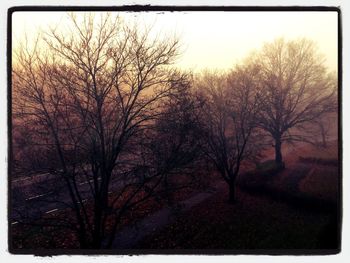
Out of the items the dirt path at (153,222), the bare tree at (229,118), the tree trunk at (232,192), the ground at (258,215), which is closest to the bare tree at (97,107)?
the dirt path at (153,222)

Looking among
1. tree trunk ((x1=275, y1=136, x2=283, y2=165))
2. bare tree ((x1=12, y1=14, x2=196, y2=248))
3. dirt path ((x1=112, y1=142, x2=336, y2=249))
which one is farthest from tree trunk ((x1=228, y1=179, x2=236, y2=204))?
bare tree ((x1=12, y1=14, x2=196, y2=248))

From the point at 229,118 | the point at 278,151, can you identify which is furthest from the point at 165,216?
the point at 278,151

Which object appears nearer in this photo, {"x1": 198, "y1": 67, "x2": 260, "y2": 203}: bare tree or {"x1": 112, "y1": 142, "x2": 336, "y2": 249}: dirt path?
{"x1": 112, "y1": 142, "x2": 336, "y2": 249}: dirt path

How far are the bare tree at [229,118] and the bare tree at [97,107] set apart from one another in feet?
2.25

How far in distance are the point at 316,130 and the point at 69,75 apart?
4279 mm

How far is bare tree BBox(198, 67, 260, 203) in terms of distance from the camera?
12.7ft

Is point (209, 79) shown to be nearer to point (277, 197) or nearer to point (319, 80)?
point (319, 80)

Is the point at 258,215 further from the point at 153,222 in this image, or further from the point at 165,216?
the point at 153,222

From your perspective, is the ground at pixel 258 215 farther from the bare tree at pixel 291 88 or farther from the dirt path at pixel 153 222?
the bare tree at pixel 291 88

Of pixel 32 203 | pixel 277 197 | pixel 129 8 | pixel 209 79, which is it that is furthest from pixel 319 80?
pixel 32 203

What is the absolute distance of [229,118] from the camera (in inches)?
161

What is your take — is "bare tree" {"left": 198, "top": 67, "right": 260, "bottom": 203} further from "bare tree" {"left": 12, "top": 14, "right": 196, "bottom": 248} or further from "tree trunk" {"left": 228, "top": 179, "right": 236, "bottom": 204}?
"bare tree" {"left": 12, "top": 14, "right": 196, "bottom": 248}

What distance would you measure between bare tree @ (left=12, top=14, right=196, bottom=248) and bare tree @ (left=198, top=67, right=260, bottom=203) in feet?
2.25

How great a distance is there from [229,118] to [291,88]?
3.76 feet
